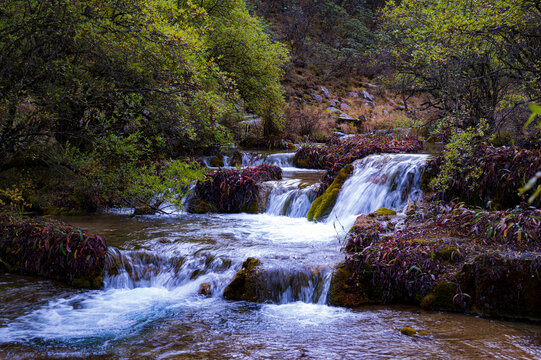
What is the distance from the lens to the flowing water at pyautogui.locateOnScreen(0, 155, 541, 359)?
14.5 ft

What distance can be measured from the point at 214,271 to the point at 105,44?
5.04m

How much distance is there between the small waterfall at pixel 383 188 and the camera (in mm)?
10219

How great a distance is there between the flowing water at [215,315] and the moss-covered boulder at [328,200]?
3.91ft

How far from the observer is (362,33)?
132 feet

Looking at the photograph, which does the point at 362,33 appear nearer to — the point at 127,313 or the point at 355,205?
the point at 355,205

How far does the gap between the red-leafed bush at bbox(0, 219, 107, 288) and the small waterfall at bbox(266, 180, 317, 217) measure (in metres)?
5.82

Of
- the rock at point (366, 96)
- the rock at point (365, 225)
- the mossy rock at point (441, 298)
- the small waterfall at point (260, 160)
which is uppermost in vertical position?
the rock at point (366, 96)

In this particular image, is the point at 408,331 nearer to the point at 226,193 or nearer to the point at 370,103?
the point at 226,193

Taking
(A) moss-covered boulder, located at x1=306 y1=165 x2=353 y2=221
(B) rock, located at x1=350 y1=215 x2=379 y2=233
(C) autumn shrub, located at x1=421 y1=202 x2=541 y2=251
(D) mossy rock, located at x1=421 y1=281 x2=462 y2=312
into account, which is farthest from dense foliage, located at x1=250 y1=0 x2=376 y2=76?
(D) mossy rock, located at x1=421 y1=281 x2=462 y2=312

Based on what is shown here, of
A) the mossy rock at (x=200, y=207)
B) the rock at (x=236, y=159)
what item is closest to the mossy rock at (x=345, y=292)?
the mossy rock at (x=200, y=207)

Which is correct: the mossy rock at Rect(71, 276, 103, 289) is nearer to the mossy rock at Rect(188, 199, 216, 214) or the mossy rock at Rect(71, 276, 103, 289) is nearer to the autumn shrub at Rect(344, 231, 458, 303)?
the autumn shrub at Rect(344, 231, 458, 303)

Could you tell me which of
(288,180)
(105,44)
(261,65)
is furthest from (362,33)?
(105,44)

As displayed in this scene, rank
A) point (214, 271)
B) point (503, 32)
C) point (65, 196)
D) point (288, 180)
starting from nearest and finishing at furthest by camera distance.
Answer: point (214, 271), point (503, 32), point (65, 196), point (288, 180)

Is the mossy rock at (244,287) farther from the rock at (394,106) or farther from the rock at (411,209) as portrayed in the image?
the rock at (394,106)
